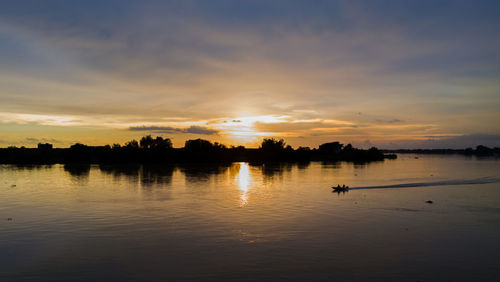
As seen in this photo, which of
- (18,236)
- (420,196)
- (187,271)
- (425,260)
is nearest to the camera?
(187,271)

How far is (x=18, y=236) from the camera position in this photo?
3080 cm

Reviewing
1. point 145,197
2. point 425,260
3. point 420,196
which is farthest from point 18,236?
point 420,196

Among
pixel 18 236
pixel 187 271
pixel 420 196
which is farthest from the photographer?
pixel 420 196

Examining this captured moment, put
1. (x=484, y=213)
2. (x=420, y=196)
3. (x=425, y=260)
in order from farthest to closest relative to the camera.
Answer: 1. (x=420, y=196)
2. (x=484, y=213)
3. (x=425, y=260)

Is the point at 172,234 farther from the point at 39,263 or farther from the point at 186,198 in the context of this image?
the point at 186,198

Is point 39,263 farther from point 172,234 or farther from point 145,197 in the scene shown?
point 145,197

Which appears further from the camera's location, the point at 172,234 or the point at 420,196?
the point at 420,196

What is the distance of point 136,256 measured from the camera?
25.4m

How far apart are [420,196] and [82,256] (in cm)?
5451

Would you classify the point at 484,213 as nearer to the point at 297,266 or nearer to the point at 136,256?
the point at 297,266

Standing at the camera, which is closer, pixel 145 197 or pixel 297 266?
pixel 297 266

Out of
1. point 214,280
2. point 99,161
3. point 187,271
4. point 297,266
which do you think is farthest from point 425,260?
point 99,161

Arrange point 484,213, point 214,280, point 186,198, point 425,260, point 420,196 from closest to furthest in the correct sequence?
point 214,280
point 425,260
point 484,213
point 186,198
point 420,196

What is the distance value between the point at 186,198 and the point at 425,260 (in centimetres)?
3716
